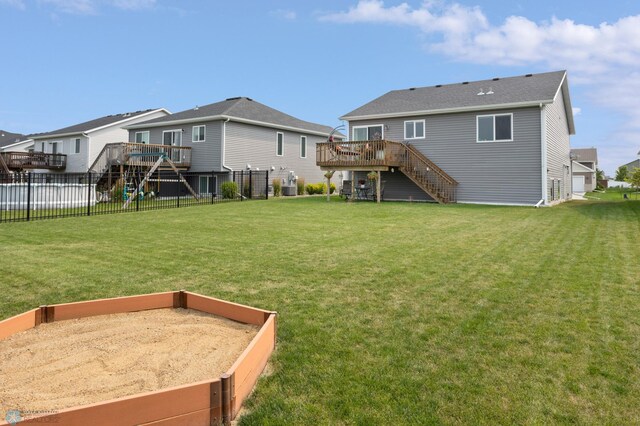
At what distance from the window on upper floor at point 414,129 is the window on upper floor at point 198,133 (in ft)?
39.1

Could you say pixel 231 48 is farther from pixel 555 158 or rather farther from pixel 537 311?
pixel 537 311

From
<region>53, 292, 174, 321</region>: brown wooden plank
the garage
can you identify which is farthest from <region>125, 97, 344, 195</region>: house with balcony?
the garage

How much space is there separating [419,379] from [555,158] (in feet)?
68.6

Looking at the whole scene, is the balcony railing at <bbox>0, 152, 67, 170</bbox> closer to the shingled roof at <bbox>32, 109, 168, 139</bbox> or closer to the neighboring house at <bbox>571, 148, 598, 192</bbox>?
the shingled roof at <bbox>32, 109, 168, 139</bbox>

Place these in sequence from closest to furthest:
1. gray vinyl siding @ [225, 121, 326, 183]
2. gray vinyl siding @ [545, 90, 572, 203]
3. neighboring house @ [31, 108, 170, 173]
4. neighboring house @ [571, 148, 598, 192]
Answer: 1. gray vinyl siding @ [545, 90, 572, 203]
2. gray vinyl siding @ [225, 121, 326, 183]
3. neighboring house @ [31, 108, 170, 173]
4. neighboring house @ [571, 148, 598, 192]

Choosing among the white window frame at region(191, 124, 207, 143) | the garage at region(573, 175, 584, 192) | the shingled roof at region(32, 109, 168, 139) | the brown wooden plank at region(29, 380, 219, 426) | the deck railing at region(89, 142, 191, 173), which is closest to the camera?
the brown wooden plank at region(29, 380, 219, 426)

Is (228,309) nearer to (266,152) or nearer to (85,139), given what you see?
(266,152)

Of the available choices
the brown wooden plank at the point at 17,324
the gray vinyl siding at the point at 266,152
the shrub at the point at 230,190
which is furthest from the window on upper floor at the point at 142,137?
the brown wooden plank at the point at 17,324

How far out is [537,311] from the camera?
4.16m

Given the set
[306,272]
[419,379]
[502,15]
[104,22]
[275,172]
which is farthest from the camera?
[275,172]

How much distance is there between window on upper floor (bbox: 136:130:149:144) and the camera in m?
27.6

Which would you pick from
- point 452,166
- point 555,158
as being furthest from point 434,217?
point 555,158

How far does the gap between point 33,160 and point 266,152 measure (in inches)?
717

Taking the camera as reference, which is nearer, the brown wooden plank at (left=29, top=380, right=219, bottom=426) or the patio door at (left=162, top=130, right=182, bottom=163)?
the brown wooden plank at (left=29, top=380, right=219, bottom=426)
